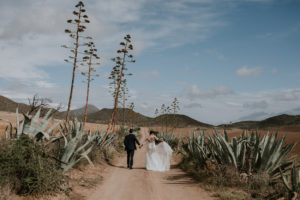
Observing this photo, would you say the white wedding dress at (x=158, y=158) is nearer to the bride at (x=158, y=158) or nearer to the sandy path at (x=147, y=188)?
the bride at (x=158, y=158)

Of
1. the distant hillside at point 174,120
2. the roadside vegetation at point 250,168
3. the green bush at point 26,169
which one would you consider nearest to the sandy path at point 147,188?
the roadside vegetation at point 250,168

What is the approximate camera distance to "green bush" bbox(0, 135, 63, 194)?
5.42m

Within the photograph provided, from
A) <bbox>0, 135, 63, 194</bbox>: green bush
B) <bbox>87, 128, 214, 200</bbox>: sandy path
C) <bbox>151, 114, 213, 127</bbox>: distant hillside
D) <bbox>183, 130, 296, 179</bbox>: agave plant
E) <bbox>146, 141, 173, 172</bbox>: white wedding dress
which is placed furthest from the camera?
<bbox>151, 114, 213, 127</bbox>: distant hillside

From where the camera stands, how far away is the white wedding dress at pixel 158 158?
1102 cm

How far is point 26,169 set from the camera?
557 centimetres

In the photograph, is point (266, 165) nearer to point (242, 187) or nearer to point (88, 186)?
point (242, 187)

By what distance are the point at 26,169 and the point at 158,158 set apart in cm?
636

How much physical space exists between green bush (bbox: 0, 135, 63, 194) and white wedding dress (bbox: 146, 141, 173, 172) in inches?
219

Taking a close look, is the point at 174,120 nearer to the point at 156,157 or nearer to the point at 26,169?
the point at 156,157

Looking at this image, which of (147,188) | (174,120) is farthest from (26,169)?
(174,120)

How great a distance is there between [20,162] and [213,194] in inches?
183

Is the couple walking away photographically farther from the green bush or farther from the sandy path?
the green bush

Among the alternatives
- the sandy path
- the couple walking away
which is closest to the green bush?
the sandy path

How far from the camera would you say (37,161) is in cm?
577
